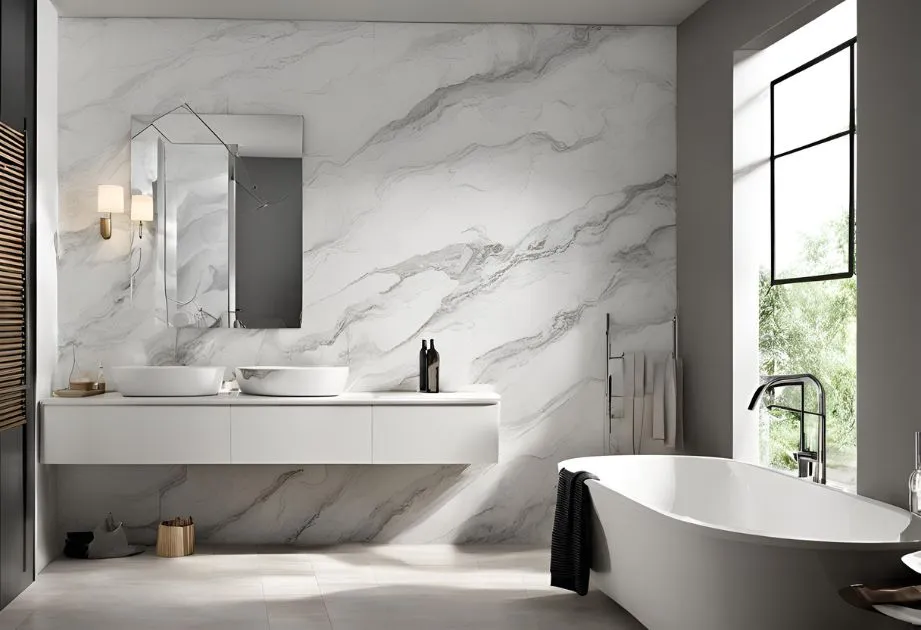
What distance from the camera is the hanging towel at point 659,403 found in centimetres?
487

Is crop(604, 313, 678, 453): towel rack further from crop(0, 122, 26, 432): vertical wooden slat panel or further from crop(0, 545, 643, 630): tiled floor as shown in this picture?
crop(0, 122, 26, 432): vertical wooden slat panel

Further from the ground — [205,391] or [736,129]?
[736,129]

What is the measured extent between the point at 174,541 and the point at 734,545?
118 inches

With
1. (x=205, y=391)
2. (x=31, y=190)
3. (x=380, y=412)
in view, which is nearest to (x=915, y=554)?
(x=380, y=412)

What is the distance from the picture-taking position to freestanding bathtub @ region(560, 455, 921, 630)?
8.53ft

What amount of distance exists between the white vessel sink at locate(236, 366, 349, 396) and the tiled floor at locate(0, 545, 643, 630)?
2.89 feet

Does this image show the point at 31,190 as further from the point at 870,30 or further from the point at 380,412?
the point at 870,30

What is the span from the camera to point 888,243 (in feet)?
10.3

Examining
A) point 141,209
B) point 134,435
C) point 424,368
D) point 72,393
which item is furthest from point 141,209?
point 424,368

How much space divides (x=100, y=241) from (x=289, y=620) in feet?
7.82

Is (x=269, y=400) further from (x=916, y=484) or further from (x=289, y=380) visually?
(x=916, y=484)

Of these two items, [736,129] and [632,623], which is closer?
[632,623]

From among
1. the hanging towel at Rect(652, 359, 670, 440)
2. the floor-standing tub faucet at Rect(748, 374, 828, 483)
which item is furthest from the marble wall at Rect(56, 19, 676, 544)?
the floor-standing tub faucet at Rect(748, 374, 828, 483)

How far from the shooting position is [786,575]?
263 cm
